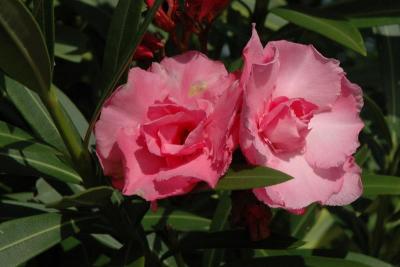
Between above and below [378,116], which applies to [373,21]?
above

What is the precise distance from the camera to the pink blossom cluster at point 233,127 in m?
0.81

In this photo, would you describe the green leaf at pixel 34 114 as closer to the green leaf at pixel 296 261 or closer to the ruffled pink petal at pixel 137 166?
the ruffled pink petal at pixel 137 166

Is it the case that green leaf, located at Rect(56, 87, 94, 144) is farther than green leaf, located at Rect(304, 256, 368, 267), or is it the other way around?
green leaf, located at Rect(56, 87, 94, 144)

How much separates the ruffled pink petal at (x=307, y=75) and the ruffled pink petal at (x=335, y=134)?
3cm

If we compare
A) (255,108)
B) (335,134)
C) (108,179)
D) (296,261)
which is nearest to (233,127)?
(255,108)

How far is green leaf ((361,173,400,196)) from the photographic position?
113 cm

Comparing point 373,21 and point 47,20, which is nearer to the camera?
point 47,20

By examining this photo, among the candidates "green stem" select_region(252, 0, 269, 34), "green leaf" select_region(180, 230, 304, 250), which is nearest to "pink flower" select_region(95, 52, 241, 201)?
"green leaf" select_region(180, 230, 304, 250)

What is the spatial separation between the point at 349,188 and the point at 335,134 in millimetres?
75

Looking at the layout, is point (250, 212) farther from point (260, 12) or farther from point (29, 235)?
point (260, 12)

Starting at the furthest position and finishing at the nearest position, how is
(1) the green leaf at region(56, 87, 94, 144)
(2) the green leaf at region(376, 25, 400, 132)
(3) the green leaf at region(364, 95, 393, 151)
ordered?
(2) the green leaf at region(376, 25, 400, 132)
(3) the green leaf at region(364, 95, 393, 151)
(1) the green leaf at region(56, 87, 94, 144)

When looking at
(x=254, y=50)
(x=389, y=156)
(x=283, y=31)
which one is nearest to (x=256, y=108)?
(x=254, y=50)

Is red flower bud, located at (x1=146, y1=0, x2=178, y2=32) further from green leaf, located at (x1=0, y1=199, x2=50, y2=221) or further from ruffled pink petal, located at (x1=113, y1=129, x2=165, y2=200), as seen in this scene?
green leaf, located at (x1=0, y1=199, x2=50, y2=221)

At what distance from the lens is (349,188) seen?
90 centimetres
